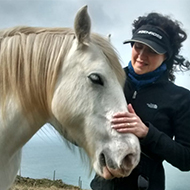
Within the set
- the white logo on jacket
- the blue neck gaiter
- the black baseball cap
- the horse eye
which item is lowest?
the white logo on jacket

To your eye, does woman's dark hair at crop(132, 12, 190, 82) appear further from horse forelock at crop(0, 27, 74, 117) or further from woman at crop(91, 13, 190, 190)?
horse forelock at crop(0, 27, 74, 117)

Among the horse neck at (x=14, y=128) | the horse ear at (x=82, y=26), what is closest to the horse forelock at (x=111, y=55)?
the horse ear at (x=82, y=26)

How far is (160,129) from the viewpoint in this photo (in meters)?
2.11

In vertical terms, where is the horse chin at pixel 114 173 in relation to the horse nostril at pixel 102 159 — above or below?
below

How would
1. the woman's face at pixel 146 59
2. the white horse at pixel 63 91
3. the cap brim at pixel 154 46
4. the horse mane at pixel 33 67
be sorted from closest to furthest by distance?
the white horse at pixel 63 91 < the horse mane at pixel 33 67 < the cap brim at pixel 154 46 < the woman's face at pixel 146 59

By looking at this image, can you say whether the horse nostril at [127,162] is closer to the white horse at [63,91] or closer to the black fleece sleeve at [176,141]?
the white horse at [63,91]

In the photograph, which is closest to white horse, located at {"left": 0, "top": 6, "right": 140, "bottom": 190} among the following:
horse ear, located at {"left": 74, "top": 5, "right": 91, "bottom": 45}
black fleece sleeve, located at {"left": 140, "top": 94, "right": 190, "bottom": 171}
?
horse ear, located at {"left": 74, "top": 5, "right": 91, "bottom": 45}

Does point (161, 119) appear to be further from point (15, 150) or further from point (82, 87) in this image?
point (15, 150)

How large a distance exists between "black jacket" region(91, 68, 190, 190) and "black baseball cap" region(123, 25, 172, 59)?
0.26 m

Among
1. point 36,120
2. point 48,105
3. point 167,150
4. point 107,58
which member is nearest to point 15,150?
point 36,120

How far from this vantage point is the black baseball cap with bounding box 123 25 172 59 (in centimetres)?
208

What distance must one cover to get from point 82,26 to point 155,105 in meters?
0.83

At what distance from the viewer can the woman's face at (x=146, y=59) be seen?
2172 mm

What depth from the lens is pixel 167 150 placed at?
76.0 inches
